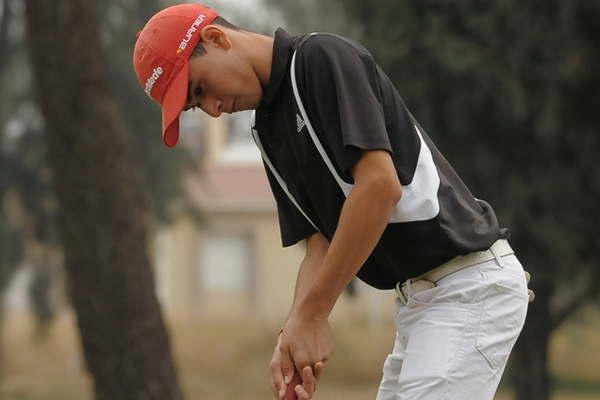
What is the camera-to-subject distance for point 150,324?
8.69 metres

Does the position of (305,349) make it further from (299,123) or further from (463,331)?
(299,123)

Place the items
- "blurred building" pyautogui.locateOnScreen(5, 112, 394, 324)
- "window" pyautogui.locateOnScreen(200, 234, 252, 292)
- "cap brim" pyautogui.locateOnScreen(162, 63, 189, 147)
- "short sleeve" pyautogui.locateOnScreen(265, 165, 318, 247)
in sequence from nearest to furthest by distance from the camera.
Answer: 1. "cap brim" pyautogui.locateOnScreen(162, 63, 189, 147)
2. "short sleeve" pyautogui.locateOnScreen(265, 165, 318, 247)
3. "blurred building" pyautogui.locateOnScreen(5, 112, 394, 324)
4. "window" pyautogui.locateOnScreen(200, 234, 252, 292)

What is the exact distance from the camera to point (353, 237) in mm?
3322

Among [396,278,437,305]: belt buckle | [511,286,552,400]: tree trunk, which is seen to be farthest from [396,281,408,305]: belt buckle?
[511,286,552,400]: tree trunk

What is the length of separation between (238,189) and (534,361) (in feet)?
78.4

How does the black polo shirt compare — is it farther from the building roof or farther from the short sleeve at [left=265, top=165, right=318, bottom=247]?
the building roof

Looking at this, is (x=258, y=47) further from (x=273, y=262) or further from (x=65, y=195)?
(x=273, y=262)

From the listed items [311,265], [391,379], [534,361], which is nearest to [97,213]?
[311,265]

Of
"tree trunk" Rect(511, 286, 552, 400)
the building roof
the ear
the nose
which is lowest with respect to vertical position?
the building roof

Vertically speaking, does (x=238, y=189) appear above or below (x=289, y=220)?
below

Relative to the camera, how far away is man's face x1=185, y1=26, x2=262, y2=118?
11.4 feet

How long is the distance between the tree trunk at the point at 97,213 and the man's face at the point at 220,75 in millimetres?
5341

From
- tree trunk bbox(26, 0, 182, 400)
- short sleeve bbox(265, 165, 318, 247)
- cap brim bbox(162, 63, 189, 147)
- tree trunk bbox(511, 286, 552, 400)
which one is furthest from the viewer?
tree trunk bbox(511, 286, 552, 400)

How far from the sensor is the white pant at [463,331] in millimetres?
3459
